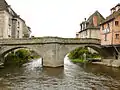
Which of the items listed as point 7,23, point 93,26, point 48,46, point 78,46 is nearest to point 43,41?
point 48,46

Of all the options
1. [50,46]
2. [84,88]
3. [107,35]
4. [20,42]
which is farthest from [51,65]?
[84,88]

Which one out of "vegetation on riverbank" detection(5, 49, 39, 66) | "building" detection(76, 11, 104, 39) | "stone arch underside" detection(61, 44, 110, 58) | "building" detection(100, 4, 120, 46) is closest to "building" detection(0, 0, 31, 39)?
"vegetation on riverbank" detection(5, 49, 39, 66)

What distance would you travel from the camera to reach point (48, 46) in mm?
34094

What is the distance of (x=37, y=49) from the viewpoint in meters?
34.7

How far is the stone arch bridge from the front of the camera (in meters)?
33.8

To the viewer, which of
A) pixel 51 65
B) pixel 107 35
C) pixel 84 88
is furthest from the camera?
pixel 107 35

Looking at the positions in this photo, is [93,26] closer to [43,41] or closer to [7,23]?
[43,41]

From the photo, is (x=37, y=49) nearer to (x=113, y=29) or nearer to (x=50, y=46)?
(x=50, y=46)

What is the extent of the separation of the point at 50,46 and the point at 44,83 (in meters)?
14.1

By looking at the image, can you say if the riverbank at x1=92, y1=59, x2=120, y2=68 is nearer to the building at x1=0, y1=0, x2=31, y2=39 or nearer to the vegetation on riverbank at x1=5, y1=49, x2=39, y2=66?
the vegetation on riverbank at x1=5, y1=49, x2=39, y2=66

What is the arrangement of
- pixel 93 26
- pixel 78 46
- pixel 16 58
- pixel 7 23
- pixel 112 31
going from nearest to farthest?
pixel 112 31, pixel 78 46, pixel 7 23, pixel 16 58, pixel 93 26

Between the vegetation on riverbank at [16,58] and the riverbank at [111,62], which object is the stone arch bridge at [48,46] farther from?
the riverbank at [111,62]

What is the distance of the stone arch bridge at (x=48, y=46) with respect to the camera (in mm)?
33844

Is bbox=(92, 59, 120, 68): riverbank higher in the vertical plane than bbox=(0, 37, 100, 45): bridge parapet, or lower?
lower
